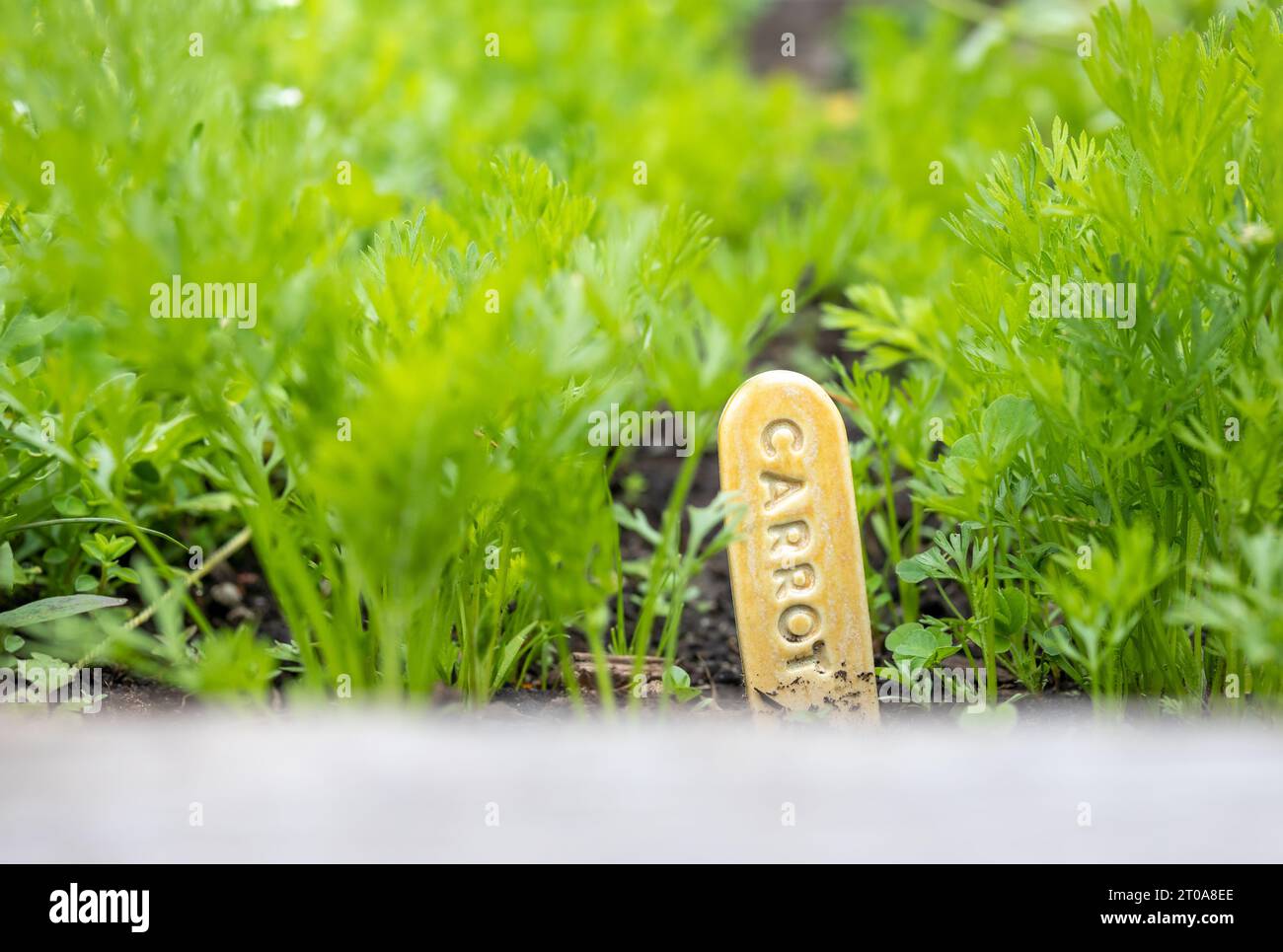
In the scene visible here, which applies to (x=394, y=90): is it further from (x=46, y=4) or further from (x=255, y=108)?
(x=46, y=4)

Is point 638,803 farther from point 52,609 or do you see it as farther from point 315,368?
point 52,609

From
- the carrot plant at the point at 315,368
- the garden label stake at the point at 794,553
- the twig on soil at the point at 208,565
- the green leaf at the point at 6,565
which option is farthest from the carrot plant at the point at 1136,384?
the green leaf at the point at 6,565

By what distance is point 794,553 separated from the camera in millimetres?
1114

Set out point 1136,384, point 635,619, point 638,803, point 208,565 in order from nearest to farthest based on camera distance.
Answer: point 638,803, point 1136,384, point 208,565, point 635,619

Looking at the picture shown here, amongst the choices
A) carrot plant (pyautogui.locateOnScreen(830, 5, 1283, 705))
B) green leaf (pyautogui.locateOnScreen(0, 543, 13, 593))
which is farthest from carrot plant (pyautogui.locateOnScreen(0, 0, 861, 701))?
carrot plant (pyautogui.locateOnScreen(830, 5, 1283, 705))

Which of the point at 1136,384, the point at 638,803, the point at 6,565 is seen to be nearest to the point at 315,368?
the point at 638,803

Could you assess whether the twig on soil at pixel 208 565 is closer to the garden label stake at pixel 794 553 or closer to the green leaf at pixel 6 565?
the green leaf at pixel 6 565

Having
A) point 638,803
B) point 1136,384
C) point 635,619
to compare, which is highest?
point 1136,384

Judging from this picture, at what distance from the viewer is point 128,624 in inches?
48.6

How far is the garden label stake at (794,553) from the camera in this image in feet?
3.63

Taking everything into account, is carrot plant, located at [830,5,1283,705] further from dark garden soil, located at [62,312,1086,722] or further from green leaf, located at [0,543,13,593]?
green leaf, located at [0,543,13,593]

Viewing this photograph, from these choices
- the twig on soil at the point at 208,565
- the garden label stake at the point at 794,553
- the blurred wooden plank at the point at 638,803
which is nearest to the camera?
the blurred wooden plank at the point at 638,803

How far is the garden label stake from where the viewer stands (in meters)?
1.11
